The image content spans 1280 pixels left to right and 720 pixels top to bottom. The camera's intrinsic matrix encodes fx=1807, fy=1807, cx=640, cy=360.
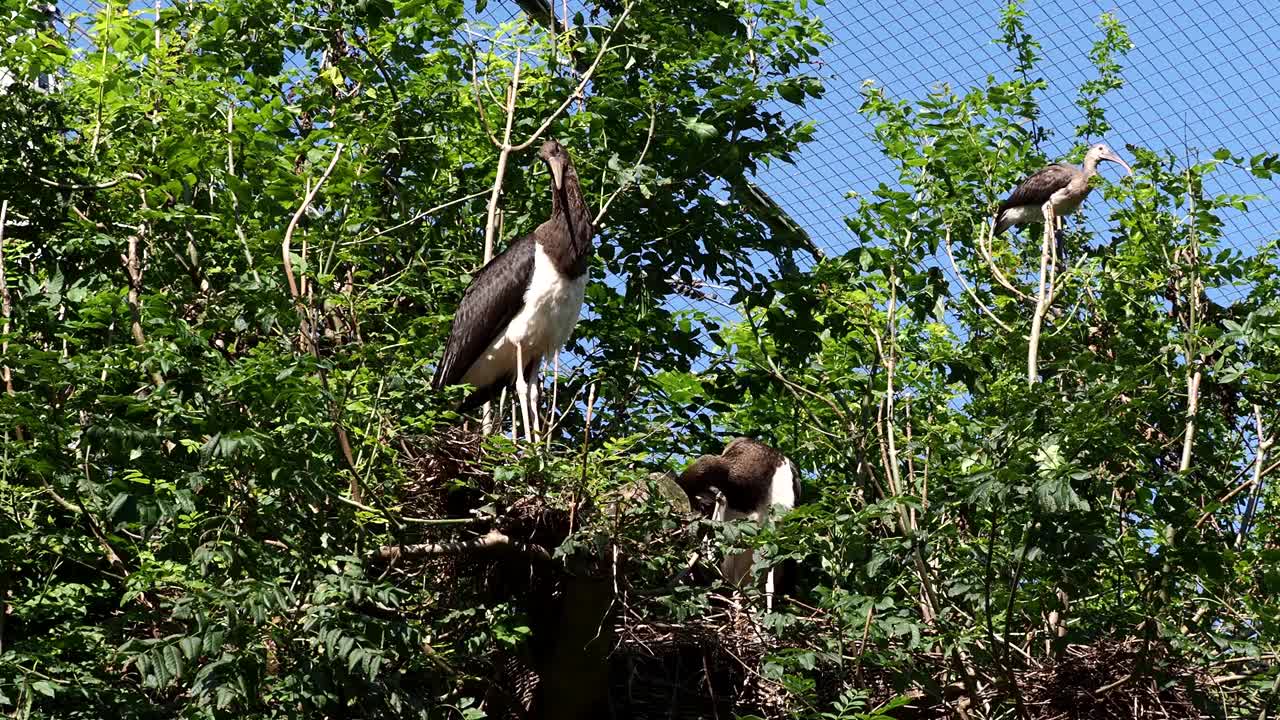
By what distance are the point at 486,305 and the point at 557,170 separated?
621 millimetres

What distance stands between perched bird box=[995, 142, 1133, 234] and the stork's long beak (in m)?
2.57

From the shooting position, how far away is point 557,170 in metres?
7.36

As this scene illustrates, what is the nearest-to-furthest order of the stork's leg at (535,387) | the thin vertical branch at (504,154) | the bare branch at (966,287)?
the thin vertical branch at (504,154)
the bare branch at (966,287)
the stork's leg at (535,387)

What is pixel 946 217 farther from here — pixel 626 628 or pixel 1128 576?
pixel 626 628

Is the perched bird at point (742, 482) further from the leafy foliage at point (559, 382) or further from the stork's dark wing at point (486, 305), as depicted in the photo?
the stork's dark wing at point (486, 305)

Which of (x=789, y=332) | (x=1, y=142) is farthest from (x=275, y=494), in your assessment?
(x=789, y=332)

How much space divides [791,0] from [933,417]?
2.00 m

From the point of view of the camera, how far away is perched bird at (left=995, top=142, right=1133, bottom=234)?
9219mm

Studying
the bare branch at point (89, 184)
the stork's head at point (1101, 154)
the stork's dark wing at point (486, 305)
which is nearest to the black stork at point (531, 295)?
the stork's dark wing at point (486, 305)

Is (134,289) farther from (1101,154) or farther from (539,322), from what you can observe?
(1101,154)

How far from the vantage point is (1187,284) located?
7.06 m

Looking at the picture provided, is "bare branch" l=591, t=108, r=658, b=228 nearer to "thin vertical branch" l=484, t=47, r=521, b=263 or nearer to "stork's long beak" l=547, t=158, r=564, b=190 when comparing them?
"stork's long beak" l=547, t=158, r=564, b=190

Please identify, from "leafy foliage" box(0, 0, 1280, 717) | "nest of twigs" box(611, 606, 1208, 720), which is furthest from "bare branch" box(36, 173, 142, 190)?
"nest of twigs" box(611, 606, 1208, 720)

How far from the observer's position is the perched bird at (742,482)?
7934 mm
